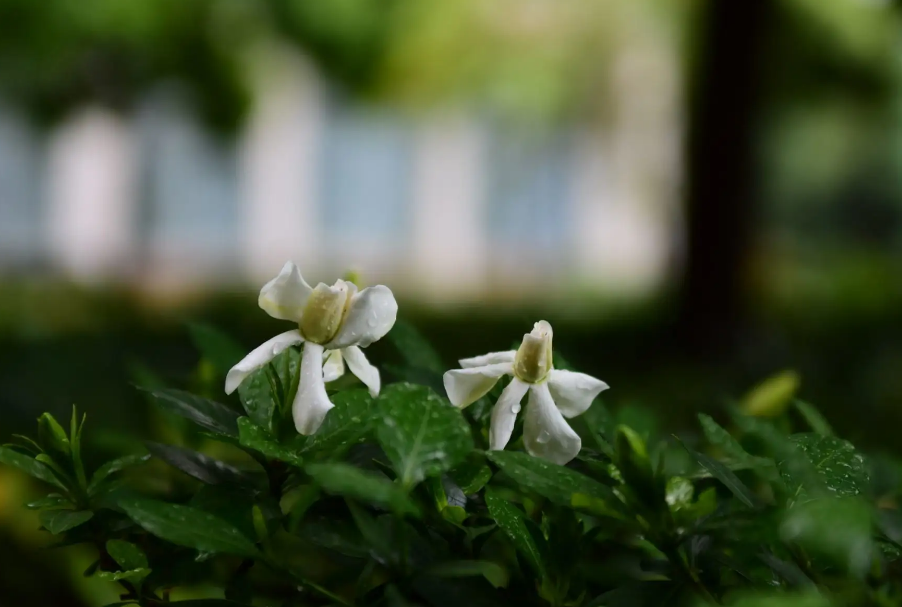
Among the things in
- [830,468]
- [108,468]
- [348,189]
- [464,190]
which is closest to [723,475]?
[830,468]

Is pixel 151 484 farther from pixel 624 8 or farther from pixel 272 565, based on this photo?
pixel 624 8

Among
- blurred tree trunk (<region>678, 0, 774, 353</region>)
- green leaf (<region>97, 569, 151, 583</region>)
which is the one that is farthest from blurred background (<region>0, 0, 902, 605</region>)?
green leaf (<region>97, 569, 151, 583</region>)

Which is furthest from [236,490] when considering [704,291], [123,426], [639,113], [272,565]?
[639,113]

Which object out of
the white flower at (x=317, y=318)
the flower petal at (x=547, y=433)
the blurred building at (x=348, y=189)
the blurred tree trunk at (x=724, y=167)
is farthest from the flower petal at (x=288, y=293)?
the blurred building at (x=348, y=189)

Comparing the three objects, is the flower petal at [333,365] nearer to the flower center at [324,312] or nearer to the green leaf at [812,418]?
the flower center at [324,312]

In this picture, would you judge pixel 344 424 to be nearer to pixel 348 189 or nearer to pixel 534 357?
pixel 534 357

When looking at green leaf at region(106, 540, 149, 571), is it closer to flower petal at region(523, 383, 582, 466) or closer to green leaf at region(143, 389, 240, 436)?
green leaf at region(143, 389, 240, 436)

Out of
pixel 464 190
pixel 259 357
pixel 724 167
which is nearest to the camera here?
pixel 259 357
